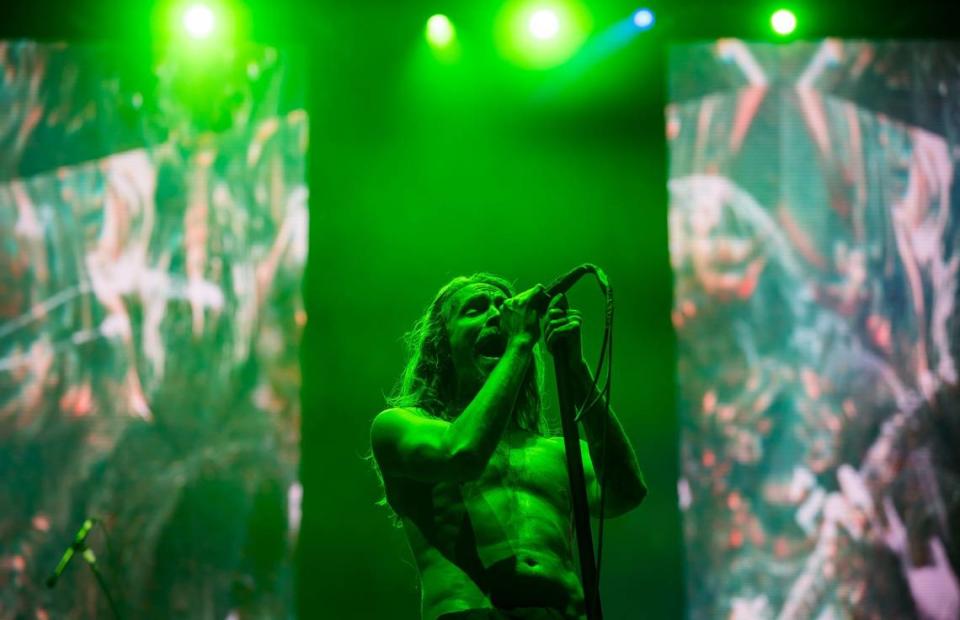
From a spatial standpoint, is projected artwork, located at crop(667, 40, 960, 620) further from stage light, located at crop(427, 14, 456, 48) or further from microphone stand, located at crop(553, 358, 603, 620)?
microphone stand, located at crop(553, 358, 603, 620)

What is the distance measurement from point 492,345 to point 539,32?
8.71 feet

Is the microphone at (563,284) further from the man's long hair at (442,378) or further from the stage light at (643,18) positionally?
the stage light at (643,18)

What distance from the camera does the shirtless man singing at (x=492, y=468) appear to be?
220 cm

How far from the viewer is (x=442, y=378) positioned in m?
2.74

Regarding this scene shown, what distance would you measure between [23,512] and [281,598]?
1.08 metres

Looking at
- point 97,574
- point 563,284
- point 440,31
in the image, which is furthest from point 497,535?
point 440,31

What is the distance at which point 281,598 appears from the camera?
430cm

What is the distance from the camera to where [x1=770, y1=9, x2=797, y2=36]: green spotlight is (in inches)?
195

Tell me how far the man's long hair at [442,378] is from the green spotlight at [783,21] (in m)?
2.78

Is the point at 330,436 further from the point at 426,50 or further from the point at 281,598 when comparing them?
the point at 426,50

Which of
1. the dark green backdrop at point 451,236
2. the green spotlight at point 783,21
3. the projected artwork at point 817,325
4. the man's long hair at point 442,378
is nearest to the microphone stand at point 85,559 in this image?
the dark green backdrop at point 451,236

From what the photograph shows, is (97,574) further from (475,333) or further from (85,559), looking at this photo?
(475,333)

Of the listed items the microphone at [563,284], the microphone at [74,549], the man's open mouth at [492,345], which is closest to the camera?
the microphone at [563,284]

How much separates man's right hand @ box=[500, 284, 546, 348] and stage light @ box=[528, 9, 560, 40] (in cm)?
285
